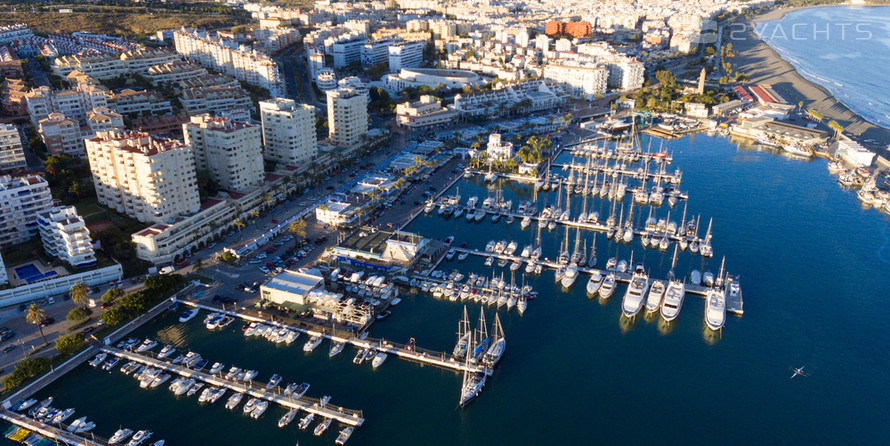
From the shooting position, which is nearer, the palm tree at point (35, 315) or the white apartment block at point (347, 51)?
the palm tree at point (35, 315)

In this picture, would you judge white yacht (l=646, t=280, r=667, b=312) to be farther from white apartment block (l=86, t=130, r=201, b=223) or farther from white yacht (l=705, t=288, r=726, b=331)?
white apartment block (l=86, t=130, r=201, b=223)

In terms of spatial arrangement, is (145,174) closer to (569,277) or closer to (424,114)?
(569,277)

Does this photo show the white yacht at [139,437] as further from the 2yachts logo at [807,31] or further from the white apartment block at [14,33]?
the 2yachts logo at [807,31]

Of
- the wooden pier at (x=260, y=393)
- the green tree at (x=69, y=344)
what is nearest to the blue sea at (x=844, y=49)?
the wooden pier at (x=260, y=393)

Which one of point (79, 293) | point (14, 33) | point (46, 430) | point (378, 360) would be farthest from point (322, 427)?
point (14, 33)

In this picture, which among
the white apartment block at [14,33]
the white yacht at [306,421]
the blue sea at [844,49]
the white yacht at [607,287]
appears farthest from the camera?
the blue sea at [844,49]

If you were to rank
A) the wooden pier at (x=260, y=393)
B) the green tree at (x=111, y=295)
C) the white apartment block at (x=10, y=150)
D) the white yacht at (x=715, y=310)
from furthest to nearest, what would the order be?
1. the white apartment block at (x=10, y=150)
2. the green tree at (x=111, y=295)
3. the white yacht at (x=715, y=310)
4. the wooden pier at (x=260, y=393)

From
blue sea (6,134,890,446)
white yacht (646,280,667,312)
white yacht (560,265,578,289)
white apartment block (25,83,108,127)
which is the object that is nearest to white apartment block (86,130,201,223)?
blue sea (6,134,890,446)
